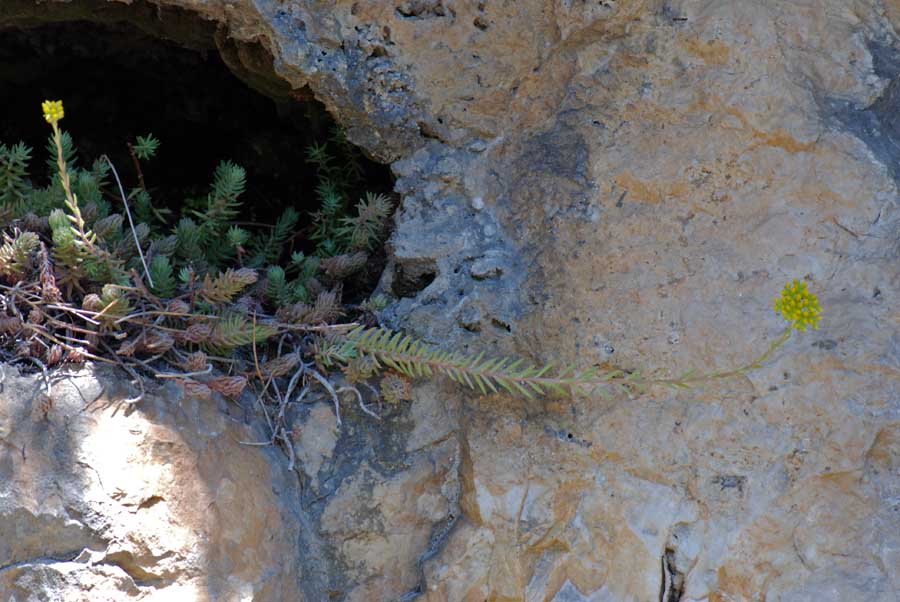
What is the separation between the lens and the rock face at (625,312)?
1873 mm

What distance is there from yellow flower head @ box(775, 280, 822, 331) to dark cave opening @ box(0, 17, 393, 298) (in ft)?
4.76

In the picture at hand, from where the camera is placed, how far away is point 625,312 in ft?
6.53

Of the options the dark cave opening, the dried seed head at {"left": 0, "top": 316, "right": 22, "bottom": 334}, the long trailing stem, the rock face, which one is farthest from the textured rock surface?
the dark cave opening

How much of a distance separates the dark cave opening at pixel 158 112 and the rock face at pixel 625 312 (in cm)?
70

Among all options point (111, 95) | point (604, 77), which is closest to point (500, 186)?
point (604, 77)

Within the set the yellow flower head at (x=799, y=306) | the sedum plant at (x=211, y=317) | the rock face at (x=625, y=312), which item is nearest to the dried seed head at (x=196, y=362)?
the sedum plant at (x=211, y=317)

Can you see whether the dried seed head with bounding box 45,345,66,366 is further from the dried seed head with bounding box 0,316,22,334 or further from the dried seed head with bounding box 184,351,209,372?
the dried seed head with bounding box 184,351,209,372

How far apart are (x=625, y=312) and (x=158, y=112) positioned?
1.76 meters

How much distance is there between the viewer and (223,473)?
1.89 metres

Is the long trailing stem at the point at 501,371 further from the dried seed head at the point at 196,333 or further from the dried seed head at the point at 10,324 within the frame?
the dried seed head at the point at 10,324

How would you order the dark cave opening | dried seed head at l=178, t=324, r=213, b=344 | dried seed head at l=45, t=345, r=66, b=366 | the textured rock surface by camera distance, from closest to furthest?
the textured rock surface < dried seed head at l=45, t=345, r=66, b=366 < dried seed head at l=178, t=324, r=213, b=344 < the dark cave opening

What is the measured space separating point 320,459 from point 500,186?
2.42 feet

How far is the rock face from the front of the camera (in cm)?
187

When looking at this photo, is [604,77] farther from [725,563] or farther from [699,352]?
[725,563]
